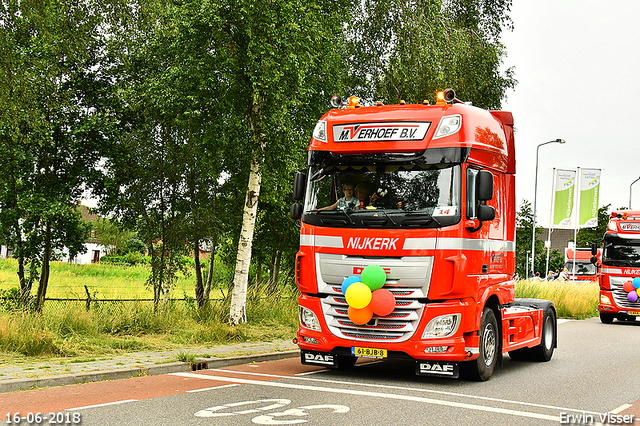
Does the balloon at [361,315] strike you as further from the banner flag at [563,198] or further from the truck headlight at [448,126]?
the banner flag at [563,198]

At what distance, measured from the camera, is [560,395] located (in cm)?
913

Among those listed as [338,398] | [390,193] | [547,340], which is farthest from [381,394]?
[547,340]

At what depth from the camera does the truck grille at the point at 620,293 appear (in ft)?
70.2

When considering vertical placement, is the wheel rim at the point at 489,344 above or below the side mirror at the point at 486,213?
below

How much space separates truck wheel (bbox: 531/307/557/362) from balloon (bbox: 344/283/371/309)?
Answer: 5.08 meters

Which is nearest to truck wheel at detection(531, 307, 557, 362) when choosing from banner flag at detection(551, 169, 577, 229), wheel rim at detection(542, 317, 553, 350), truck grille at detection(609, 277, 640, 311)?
wheel rim at detection(542, 317, 553, 350)

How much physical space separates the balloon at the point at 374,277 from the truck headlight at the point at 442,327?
0.85 m

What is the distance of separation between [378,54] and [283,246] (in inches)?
376

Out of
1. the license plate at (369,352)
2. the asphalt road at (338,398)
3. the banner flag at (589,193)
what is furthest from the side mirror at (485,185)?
the banner flag at (589,193)

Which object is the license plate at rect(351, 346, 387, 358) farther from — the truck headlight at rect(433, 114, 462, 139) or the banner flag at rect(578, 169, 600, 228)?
the banner flag at rect(578, 169, 600, 228)

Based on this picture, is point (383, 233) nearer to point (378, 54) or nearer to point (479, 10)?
point (378, 54)

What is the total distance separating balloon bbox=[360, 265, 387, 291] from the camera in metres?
9.29

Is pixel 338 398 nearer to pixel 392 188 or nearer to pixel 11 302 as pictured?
pixel 392 188

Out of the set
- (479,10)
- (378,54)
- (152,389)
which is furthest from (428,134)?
(479,10)
